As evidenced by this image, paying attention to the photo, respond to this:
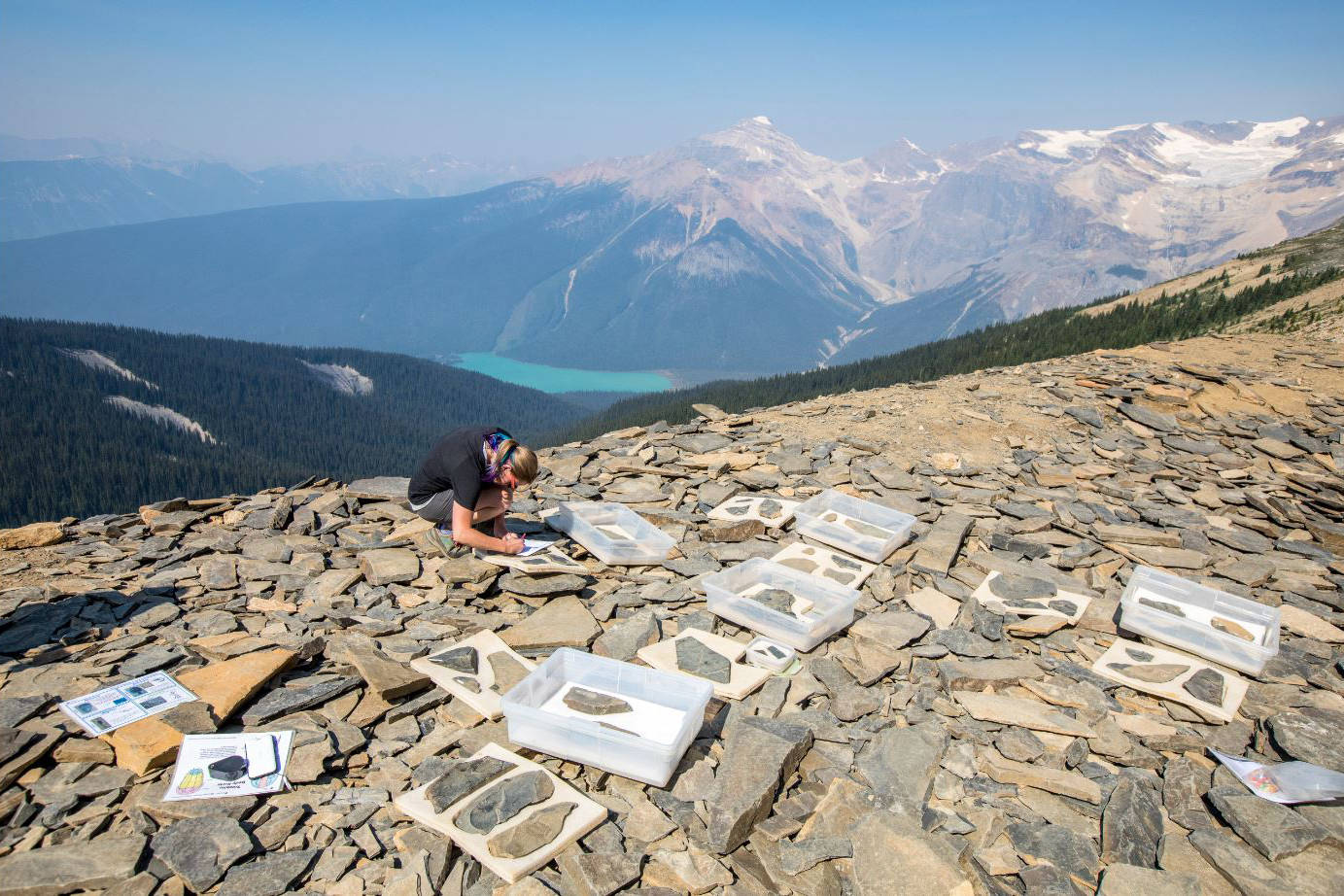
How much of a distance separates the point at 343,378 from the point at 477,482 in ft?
511

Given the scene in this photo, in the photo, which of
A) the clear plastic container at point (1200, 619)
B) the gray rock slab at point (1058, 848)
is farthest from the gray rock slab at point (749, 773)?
the clear plastic container at point (1200, 619)

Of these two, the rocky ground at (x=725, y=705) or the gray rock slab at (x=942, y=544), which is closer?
the rocky ground at (x=725, y=705)

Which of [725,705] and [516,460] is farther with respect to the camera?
[516,460]

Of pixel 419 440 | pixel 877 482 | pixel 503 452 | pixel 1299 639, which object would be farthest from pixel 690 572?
pixel 419 440

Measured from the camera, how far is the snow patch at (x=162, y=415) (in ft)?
352

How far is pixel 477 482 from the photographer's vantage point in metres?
7.92

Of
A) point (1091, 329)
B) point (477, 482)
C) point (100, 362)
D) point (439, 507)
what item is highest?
point (477, 482)

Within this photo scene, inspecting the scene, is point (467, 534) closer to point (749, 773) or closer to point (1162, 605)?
point (749, 773)

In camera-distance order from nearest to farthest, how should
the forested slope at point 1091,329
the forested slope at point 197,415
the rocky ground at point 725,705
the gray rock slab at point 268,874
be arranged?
the gray rock slab at point 268,874, the rocky ground at point 725,705, the forested slope at point 1091,329, the forested slope at point 197,415

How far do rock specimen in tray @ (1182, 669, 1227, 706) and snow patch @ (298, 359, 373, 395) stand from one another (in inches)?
6065

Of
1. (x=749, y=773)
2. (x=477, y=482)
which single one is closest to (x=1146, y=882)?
(x=749, y=773)

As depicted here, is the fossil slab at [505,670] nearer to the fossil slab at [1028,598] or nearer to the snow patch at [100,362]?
the fossil slab at [1028,598]

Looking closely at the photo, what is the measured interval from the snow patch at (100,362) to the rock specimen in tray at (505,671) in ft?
466

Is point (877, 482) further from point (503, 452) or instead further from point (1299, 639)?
point (503, 452)
